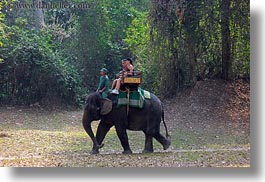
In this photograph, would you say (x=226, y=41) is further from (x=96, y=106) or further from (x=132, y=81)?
(x=96, y=106)

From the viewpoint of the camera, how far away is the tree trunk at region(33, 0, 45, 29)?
8505 mm

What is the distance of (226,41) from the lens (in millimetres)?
10047

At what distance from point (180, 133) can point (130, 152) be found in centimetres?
201

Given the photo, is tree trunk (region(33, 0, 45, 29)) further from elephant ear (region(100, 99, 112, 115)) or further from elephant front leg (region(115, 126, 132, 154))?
elephant front leg (region(115, 126, 132, 154))

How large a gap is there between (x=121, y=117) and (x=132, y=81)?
0.45 metres

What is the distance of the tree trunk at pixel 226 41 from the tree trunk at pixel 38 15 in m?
2.94

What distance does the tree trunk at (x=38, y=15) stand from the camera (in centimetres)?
850

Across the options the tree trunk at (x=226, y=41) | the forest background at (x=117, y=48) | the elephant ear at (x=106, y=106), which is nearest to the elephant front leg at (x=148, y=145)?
the elephant ear at (x=106, y=106)

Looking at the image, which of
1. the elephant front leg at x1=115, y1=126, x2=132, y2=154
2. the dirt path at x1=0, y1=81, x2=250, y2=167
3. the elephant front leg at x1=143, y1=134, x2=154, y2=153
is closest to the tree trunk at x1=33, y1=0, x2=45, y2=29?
the dirt path at x1=0, y1=81, x2=250, y2=167

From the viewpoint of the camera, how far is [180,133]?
Result: 29.5ft

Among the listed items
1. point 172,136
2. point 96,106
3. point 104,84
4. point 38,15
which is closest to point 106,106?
point 96,106

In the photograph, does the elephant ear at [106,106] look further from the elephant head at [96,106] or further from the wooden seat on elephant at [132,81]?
the wooden seat on elephant at [132,81]

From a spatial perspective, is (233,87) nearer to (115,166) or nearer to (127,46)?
(127,46)

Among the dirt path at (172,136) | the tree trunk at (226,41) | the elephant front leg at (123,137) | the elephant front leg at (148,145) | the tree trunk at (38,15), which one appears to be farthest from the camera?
the tree trunk at (226,41)
